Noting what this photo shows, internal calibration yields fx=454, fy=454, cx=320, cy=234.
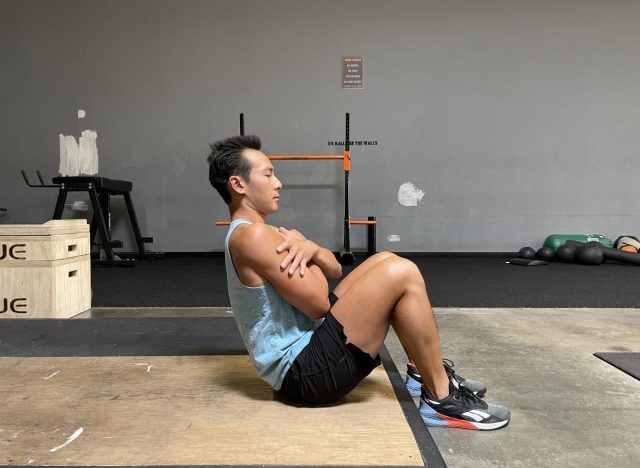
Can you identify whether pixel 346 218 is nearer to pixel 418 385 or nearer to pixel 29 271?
pixel 29 271

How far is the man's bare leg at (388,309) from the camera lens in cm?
106

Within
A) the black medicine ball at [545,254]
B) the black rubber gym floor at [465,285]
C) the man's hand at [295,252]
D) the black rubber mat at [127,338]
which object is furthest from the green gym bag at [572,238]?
the man's hand at [295,252]

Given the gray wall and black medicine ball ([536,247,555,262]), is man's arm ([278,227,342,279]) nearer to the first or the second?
the gray wall

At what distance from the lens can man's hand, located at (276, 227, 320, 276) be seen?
1.02 m

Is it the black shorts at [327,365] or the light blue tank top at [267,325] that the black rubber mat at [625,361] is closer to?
the black shorts at [327,365]

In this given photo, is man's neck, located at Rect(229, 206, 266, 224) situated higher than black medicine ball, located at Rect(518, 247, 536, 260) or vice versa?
man's neck, located at Rect(229, 206, 266, 224)

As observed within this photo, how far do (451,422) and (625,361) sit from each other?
85cm

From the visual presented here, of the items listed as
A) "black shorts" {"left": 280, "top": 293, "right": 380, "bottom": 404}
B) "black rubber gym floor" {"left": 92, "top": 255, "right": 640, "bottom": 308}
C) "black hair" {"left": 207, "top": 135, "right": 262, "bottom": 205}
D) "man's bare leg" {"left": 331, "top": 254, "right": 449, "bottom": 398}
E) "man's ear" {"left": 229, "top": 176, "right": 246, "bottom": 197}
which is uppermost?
"black hair" {"left": 207, "top": 135, "right": 262, "bottom": 205}

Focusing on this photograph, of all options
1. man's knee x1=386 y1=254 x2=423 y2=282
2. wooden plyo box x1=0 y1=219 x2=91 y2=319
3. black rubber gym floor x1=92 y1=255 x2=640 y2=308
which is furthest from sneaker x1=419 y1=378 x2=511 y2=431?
wooden plyo box x1=0 y1=219 x2=91 y2=319

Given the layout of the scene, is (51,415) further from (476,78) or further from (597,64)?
(597,64)

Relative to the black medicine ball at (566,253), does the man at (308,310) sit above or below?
above

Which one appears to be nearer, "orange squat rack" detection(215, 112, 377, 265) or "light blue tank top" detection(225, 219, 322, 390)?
"light blue tank top" detection(225, 219, 322, 390)

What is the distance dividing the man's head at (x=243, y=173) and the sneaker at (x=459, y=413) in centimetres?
64

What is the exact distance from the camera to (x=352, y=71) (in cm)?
456
